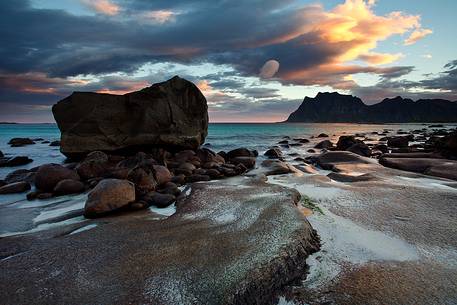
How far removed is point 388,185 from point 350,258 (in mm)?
5115

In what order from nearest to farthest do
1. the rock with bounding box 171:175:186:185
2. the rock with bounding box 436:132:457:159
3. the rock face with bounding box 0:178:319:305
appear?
the rock face with bounding box 0:178:319:305 < the rock with bounding box 171:175:186:185 < the rock with bounding box 436:132:457:159

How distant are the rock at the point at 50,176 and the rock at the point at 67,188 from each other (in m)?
0.40

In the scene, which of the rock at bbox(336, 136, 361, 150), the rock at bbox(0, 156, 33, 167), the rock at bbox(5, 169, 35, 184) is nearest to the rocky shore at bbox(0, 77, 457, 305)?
the rock at bbox(5, 169, 35, 184)

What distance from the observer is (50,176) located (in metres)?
8.96

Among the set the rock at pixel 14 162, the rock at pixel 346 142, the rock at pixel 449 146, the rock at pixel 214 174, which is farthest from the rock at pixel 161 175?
the rock at pixel 346 142

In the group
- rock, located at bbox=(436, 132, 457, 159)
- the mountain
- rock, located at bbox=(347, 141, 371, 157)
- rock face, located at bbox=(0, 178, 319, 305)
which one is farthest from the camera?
the mountain

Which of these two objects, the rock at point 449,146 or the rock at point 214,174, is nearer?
the rock at point 214,174

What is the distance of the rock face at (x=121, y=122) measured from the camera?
1533cm

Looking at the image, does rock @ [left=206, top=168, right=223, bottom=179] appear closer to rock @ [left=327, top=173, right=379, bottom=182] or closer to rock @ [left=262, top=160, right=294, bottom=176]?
rock @ [left=262, top=160, right=294, bottom=176]

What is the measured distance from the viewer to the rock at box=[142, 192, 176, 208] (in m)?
6.75

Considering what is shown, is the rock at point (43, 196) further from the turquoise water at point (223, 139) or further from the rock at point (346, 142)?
the rock at point (346, 142)

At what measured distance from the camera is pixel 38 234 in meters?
5.08

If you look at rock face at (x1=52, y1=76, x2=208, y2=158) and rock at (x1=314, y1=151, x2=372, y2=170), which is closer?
rock at (x1=314, y1=151, x2=372, y2=170)

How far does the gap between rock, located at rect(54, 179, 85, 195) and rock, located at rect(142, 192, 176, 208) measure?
2.74 meters
